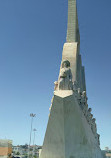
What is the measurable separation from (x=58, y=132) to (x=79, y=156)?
1.87 metres

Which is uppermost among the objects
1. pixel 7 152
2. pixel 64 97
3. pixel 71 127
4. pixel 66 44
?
pixel 66 44

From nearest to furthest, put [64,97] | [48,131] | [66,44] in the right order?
1. [64,97]
2. [48,131]
3. [66,44]

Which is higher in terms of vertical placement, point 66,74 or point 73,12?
point 73,12

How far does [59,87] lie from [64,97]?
954mm

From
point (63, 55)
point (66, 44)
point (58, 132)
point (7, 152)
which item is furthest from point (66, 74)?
point (7, 152)

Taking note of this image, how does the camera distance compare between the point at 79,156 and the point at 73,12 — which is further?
the point at 73,12

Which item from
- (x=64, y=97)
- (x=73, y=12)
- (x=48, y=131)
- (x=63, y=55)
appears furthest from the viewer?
(x=73, y=12)

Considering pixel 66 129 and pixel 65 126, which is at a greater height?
pixel 65 126

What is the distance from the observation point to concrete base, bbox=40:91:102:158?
439 inches

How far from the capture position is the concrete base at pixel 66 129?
36.6 ft

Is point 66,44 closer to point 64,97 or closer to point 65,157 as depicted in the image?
point 64,97

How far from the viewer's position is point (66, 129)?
37.8ft

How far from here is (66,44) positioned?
56.1ft

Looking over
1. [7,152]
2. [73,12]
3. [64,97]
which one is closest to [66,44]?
[73,12]
